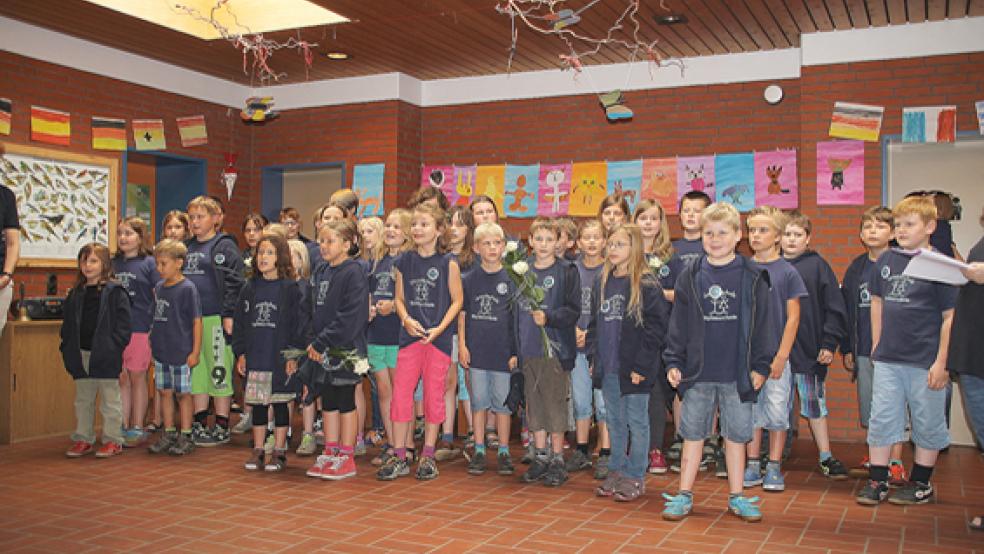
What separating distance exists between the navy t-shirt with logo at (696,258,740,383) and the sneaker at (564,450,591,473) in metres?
1.45

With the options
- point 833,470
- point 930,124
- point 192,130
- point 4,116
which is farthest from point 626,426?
point 192,130

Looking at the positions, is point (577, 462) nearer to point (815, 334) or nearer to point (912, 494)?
point (815, 334)

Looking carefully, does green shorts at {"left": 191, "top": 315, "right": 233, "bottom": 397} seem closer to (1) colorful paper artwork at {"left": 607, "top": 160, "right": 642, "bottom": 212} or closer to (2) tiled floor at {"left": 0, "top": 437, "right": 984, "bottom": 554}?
(2) tiled floor at {"left": 0, "top": 437, "right": 984, "bottom": 554}

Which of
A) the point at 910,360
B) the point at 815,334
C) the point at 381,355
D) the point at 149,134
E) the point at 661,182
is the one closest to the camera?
the point at 910,360

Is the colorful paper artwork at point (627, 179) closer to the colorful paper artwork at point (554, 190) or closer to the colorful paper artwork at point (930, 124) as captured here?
the colorful paper artwork at point (554, 190)

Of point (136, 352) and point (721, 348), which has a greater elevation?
point (721, 348)

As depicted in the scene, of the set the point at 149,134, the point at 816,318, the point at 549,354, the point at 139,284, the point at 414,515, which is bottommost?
the point at 414,515

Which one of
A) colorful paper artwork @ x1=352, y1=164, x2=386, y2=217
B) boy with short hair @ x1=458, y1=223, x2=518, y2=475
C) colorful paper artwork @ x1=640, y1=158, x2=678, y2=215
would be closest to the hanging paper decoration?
colorful paper artwork @ x1=352, y1=164, x2=386, y2=217

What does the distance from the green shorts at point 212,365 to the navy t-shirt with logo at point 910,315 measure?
435cm

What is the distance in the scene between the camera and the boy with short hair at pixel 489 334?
5.23 m

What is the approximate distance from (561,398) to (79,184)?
5.07 metres

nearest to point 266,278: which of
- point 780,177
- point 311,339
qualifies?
point 311,339

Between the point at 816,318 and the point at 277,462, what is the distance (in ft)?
11.3

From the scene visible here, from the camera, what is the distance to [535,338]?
16.9ft
